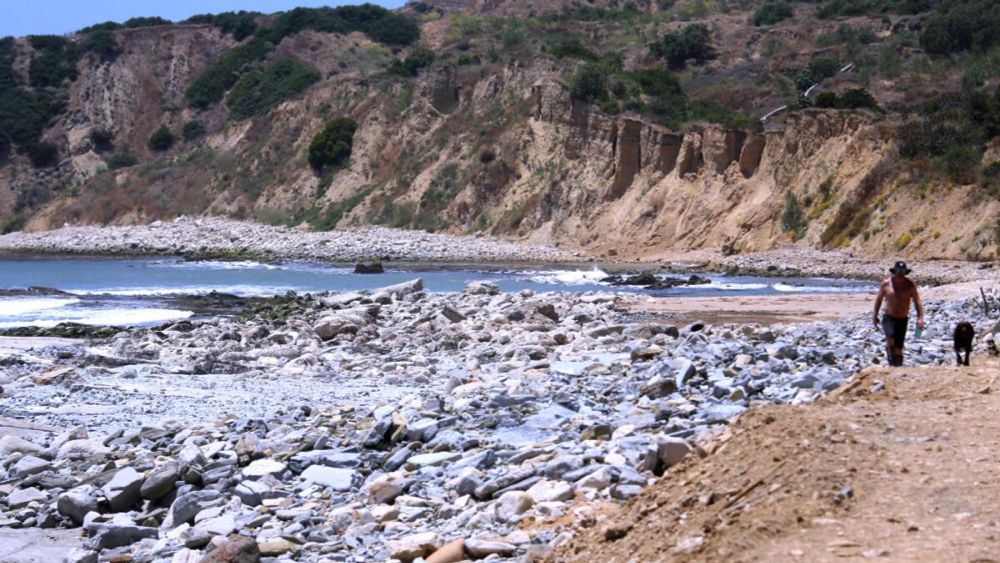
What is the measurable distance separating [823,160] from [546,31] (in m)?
39.9

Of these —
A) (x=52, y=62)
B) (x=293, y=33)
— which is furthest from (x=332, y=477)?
(x=52, y=62)

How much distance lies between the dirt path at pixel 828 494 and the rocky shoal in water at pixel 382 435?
1.64 ft

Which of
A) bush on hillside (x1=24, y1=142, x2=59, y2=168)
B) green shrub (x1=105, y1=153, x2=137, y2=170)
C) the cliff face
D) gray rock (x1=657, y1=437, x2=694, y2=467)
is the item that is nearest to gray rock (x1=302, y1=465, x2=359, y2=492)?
gray rock (x1=657, y1=437, x2=694, y2=467)

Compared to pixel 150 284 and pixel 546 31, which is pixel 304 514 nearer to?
pixel 150 284

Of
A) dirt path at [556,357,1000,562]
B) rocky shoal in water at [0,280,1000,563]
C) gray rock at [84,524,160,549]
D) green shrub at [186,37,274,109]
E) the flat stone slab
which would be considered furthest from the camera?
green shrub at [186,37,274,109]

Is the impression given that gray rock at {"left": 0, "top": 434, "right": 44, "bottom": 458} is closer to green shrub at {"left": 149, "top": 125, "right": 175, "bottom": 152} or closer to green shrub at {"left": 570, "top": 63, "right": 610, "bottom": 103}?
green shrub at {"left": 570, "top": 63, "right": 610, "bottom": 103}

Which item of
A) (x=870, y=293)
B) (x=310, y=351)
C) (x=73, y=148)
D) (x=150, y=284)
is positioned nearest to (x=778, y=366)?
(x=310, y=351)

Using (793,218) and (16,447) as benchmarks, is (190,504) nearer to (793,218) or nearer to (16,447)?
(16,447)

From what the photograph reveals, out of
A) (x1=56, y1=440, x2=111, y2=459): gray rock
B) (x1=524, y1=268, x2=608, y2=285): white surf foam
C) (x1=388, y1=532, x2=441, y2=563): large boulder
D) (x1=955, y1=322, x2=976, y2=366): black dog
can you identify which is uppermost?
(x1=955, y1=322, x2=976, y2=366): black dog

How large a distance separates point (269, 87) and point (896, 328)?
249 ft

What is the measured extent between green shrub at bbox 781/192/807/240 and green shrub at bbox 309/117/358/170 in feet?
102

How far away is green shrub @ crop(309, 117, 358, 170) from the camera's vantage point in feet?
223

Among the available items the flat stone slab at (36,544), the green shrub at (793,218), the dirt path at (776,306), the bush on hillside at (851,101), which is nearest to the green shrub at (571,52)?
the bush on hillside at (851,101)

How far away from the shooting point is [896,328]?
424 inches
